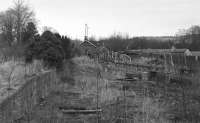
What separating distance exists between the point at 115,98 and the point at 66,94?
2.06 metres

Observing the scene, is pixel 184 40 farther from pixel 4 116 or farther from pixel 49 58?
pixel 4 116

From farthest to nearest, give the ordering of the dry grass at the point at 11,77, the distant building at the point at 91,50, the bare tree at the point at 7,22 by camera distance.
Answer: the distant building at the point at 91,50 → the bare tree at the point at 7,22 → the dry grass at the point at 11,77

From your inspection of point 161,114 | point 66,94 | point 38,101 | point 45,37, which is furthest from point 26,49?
point 161,114

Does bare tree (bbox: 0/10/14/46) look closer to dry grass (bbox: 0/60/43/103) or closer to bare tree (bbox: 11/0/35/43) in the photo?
bare tree (bbox: 11/0/35/43)

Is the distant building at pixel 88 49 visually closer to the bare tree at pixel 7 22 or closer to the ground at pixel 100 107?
the bare tree at pixel 7 22

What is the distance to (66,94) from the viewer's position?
792cm

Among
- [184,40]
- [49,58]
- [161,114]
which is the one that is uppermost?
[184,40]

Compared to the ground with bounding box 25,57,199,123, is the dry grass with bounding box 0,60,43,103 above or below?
above

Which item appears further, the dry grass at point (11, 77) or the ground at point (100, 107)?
the ground at point (100, 107)

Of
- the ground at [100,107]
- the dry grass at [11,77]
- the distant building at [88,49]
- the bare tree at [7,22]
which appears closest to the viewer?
the dry grass at [11,77]

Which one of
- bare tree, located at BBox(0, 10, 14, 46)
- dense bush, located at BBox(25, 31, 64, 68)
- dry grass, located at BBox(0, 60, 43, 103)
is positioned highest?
bare tree, located at BBox(0, 10, 14, 46)

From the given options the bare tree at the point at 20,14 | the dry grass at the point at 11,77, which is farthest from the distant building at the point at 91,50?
the dry grass at the point at 11,77

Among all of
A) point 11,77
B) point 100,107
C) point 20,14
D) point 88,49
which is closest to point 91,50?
point 88,49

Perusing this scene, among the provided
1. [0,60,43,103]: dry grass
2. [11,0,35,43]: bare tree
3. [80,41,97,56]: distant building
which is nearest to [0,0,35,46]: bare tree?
[11,0,35,43]: bare tree
